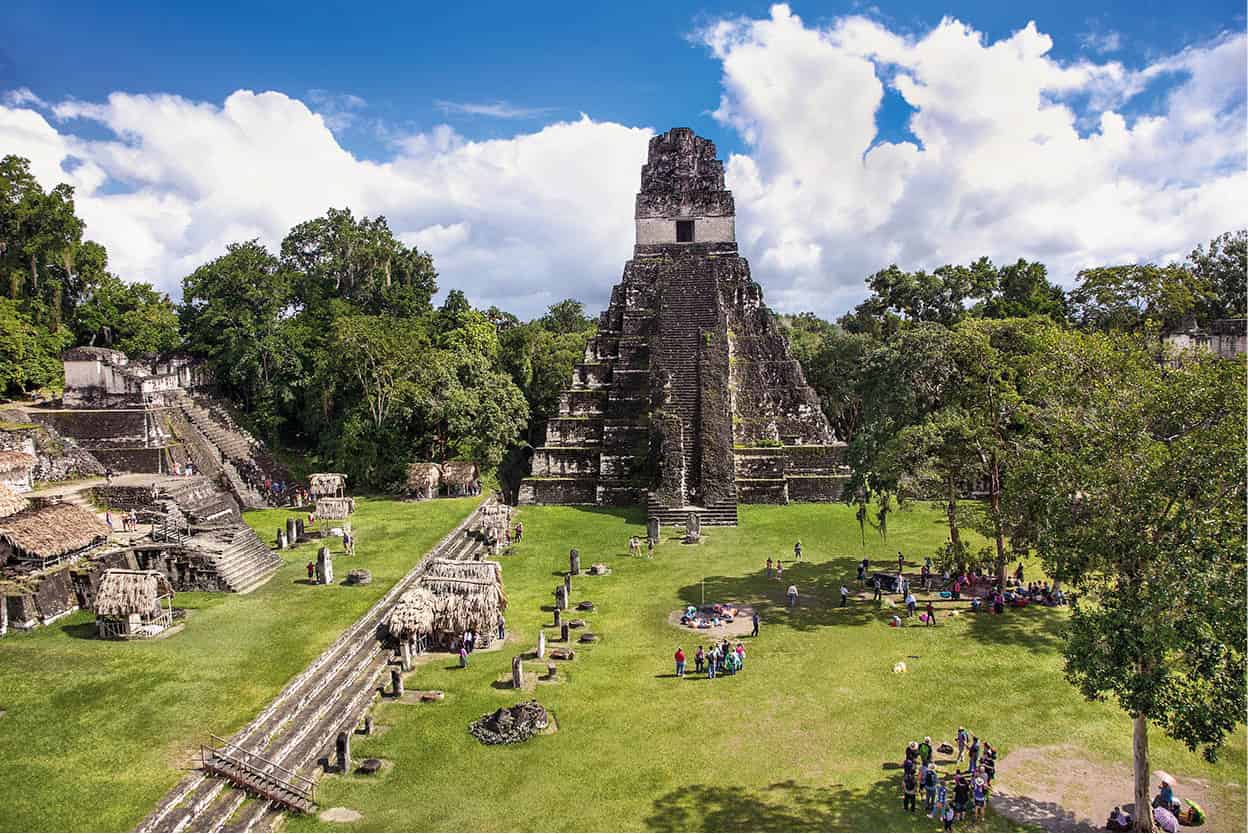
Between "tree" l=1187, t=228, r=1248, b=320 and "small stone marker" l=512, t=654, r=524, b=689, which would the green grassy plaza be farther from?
"tree" l=1187, t=228, r=1248, b=320

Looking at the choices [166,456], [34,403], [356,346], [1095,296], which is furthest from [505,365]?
[1095,296]

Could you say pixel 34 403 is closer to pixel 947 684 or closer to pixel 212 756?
pixel 212 756

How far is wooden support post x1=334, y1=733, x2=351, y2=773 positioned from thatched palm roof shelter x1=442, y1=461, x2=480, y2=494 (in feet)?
69.7

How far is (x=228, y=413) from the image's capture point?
128 feet

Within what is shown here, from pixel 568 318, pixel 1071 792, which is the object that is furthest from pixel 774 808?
pixel 568 318

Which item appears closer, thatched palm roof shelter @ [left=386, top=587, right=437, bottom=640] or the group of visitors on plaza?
the group of visitors on plaza

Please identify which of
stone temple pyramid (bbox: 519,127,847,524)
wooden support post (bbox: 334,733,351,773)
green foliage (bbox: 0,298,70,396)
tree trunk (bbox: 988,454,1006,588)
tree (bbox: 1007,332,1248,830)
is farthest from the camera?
green foliage (bbox: 0,298,70,396)

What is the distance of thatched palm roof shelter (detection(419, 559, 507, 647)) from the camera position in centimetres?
1794

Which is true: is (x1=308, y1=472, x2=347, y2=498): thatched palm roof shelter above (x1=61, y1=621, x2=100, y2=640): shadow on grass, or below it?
above

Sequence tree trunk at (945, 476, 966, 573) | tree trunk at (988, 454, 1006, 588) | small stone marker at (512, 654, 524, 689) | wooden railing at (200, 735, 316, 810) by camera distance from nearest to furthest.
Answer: wooden railing at (200, 735, 316, 810) → small stone marker at (512, 654, 524, 689) → tree trunk at (988, 454, 1006, 588) → tree trunk at (945, 476, 966, 573)

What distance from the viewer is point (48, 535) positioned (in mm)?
20062

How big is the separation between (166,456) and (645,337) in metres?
21.7

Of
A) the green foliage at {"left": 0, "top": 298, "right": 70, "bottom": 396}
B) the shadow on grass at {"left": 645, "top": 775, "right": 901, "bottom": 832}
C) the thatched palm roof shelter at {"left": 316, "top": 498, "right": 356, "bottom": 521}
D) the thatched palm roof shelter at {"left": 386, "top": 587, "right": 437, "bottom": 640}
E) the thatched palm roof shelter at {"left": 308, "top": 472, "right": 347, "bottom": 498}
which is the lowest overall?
the shadow on grass at {"left": 645, "top": 775, "right": 901, "bottom": 832}

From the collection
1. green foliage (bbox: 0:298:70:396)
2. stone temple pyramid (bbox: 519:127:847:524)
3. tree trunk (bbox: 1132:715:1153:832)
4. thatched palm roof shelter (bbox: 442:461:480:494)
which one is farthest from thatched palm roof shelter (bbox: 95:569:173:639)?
green foliage (bbox: 0:298:70:396)
